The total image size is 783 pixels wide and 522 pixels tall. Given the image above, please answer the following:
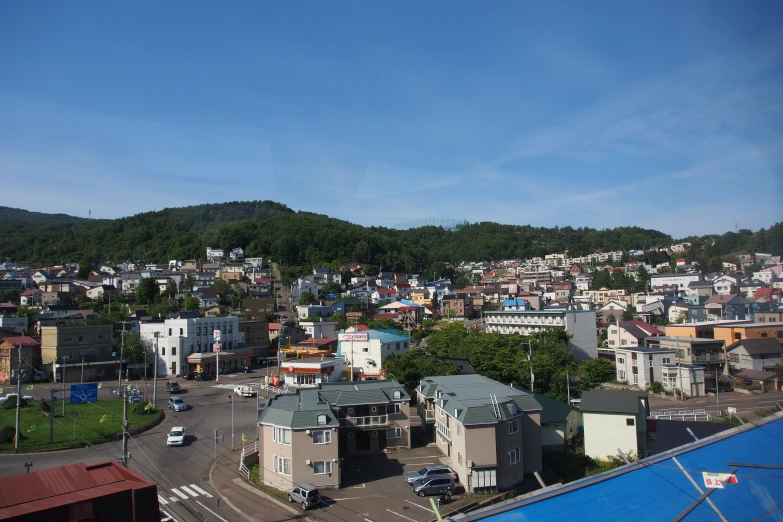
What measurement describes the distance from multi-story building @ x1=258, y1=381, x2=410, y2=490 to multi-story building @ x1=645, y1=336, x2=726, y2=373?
13058 millimetres

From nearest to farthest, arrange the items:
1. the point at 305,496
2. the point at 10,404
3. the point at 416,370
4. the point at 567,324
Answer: the point at 305,496
the point at 10,404
the point at 416,370
the point at 567,324

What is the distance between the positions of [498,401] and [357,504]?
3.08 meters

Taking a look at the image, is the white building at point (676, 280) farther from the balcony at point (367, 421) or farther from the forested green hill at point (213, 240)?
the balcony at point (367, 421)

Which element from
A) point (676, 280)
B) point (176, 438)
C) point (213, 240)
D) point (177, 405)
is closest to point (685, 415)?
point (176, 438)

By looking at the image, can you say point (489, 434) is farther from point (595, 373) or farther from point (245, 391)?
point (595, 373)

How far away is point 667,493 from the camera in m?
5.09

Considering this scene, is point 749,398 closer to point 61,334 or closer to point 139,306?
point 61,334

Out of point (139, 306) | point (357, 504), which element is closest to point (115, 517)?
point (357, 504)

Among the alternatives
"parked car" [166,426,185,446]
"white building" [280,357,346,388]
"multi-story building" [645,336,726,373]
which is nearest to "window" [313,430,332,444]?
"parked car" [166,426,185,446]

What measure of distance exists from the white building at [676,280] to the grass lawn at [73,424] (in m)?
35.2

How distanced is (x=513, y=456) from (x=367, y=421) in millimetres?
3070

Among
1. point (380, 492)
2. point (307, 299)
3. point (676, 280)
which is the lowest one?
point (380, 492)

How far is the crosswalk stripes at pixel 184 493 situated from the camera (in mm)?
8364

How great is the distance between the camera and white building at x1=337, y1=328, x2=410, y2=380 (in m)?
18.4
